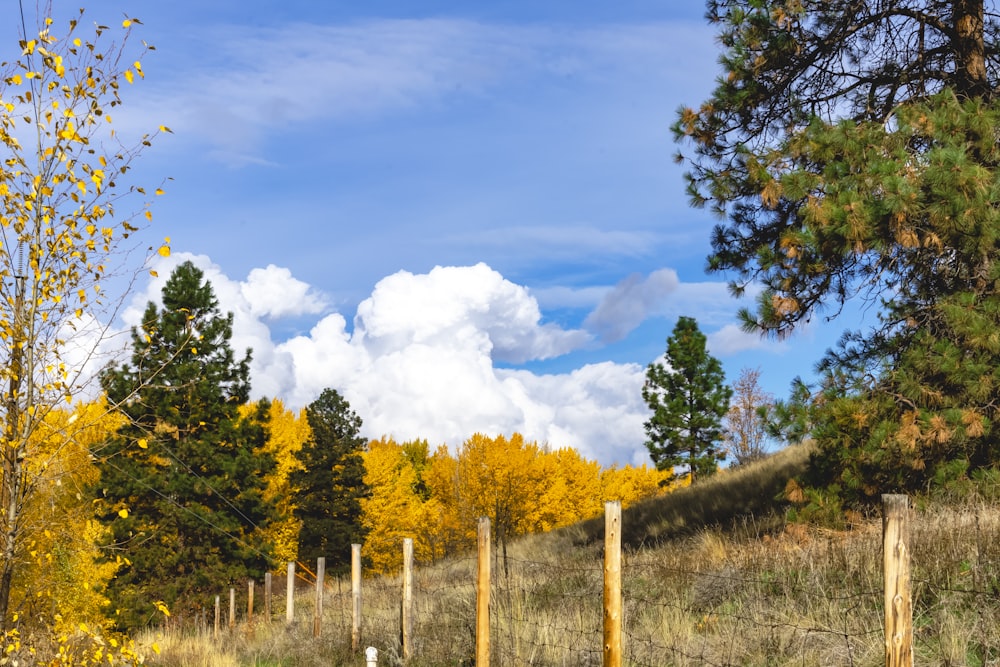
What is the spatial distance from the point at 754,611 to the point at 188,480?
804 inches

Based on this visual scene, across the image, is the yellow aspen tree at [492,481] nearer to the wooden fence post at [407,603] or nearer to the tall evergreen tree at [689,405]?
the tall evergreen tree at [689,405]

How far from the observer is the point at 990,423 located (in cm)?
1060

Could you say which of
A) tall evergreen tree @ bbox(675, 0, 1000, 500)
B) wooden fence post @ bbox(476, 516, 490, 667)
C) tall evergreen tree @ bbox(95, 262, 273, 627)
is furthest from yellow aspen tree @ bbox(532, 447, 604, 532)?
wooden fence post @ bbox(476, 516, 490, 667)

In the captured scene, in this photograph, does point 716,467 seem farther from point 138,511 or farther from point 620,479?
point 620,479

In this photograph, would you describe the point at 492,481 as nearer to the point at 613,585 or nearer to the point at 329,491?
the point at 329,491

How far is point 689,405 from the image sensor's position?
39.9 meters

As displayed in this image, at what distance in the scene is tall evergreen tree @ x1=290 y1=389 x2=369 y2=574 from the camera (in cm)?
3588

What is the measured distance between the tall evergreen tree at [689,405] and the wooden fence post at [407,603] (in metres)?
31.2

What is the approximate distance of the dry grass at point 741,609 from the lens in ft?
20.6

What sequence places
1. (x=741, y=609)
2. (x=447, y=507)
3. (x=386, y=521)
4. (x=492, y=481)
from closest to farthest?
(x=741, y=609), (x=386, y=521), (x=492, y=481), (x=447, y=507)

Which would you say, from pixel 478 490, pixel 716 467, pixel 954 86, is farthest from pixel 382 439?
pixel 954 86

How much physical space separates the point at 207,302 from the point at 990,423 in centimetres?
2235

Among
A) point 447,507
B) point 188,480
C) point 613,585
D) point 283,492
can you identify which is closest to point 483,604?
point 613,585

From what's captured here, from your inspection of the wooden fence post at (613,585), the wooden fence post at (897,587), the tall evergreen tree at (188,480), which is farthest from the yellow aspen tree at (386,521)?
the wooden fence post at (897,587)
